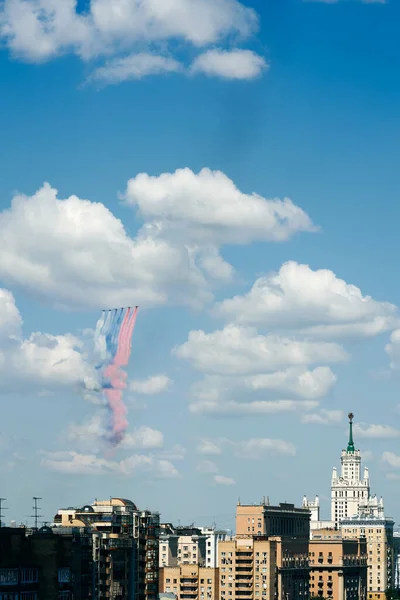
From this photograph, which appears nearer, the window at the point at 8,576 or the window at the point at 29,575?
the window at the point at 8,576

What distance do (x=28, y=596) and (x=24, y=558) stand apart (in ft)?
18.7

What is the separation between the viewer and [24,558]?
200 m

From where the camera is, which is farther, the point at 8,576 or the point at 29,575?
the point at 29,575

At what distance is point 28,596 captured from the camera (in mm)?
196500

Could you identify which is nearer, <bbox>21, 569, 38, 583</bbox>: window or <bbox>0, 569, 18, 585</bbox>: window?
<bbox>0, 569, 18, 585</bbox>: window
